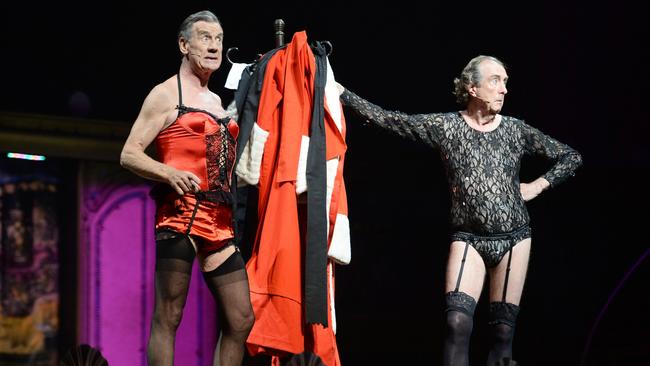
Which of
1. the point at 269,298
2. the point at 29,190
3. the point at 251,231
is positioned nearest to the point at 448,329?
the point at 269,298

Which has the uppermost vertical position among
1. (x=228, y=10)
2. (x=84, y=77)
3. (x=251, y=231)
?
(x=228, y=10)

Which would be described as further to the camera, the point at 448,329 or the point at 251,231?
the point at 251,231

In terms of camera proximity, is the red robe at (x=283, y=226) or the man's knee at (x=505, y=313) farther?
the man's knee at (x=505, y=313)

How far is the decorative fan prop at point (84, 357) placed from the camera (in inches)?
163

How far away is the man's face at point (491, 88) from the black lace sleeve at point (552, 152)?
0.21m

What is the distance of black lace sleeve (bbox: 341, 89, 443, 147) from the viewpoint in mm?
4711

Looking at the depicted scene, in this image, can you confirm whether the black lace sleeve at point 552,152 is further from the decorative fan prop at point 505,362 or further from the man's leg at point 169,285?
the man's leg at point 169,285

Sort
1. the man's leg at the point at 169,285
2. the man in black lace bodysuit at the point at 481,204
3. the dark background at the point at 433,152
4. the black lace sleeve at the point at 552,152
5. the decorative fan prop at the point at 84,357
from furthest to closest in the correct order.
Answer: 1. the dark background at the point at 433,152
2. the black lace sleeve at the point at 552,152
3. the man in black lace bodysuit at the point at 481,204
4. the decorative fan prop at the point at 84,357
5. the man's leg at the point at 169,285

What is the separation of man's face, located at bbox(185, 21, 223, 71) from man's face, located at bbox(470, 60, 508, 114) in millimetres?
1182

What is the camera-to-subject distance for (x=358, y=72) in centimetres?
654

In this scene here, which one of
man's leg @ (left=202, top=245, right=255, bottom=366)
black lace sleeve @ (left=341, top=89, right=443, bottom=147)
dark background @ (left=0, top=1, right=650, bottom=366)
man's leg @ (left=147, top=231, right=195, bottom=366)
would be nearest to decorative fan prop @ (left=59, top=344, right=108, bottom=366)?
man's leg @ (left=147, top=231, right=195, bottom=366)

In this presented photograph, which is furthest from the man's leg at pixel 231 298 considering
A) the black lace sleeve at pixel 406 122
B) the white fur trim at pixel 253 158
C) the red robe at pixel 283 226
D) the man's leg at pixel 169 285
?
the black lace sleeve at pixel 406 122

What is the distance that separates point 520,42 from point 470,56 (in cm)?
31

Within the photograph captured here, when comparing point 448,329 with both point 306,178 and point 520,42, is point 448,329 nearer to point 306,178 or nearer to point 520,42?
point 306,178
